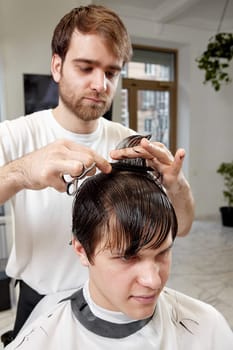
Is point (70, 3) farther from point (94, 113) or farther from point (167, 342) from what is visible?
point (167, 342)

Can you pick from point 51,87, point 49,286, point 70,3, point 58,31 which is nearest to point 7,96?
point 51,87

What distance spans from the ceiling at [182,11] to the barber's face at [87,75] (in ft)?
10.2

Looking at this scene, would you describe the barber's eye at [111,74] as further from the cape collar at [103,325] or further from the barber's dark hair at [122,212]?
the cape collar at [103,325]

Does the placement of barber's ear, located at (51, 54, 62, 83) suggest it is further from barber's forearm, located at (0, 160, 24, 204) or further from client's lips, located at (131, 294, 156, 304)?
client's lips, located at (131, 294, 156, 304)

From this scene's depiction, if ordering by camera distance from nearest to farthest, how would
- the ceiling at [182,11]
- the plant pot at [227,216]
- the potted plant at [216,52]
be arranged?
the potted plant at [216,52] → the ceiling at [182,11] → the plant pot at [227,216]

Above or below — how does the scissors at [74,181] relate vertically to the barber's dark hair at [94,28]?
below

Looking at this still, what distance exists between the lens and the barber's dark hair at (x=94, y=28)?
0.96 metres

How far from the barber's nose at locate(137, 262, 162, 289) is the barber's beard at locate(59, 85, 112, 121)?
1.77 ft

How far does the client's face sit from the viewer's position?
69 cm

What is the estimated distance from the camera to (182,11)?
3877mm

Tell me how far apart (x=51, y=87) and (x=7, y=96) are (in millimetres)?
428

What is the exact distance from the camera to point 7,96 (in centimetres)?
288

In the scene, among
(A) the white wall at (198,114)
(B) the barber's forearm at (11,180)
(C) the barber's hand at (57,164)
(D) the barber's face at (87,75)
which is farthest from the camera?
(A) the white wall at (198,114)

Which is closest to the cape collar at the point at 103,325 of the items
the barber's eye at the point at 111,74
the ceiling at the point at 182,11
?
the barber's eye at the point at 111,74
